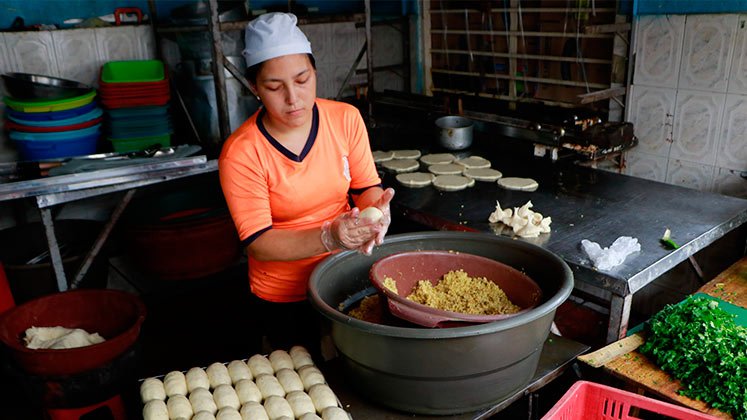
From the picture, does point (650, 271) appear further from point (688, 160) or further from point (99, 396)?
point (99, 396)

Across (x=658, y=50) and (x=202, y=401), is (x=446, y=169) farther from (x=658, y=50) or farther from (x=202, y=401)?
(x=202, y=401)

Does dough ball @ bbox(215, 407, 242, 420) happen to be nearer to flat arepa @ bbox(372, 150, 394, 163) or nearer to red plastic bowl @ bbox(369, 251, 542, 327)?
red plastic bowl @ bbox(369, 251, 542, 327)

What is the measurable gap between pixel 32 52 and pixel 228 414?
3.17m

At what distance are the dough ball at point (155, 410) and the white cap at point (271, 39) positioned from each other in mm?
988

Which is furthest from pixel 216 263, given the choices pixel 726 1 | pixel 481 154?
pixel 726 1

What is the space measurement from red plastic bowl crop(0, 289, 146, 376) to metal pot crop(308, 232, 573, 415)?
1201 mm

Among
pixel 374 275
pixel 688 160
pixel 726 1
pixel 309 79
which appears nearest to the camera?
pixel 374 275

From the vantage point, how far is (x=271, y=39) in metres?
1.65

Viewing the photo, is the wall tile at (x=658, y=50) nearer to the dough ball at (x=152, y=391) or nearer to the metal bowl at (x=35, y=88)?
the dough ball at (x=152, y=391)

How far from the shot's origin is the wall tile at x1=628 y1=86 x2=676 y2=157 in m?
3.21

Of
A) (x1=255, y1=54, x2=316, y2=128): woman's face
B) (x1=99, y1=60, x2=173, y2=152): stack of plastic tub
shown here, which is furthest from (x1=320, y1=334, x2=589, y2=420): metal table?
(x1=99, y1=60, x2=173, y2=152): stack of plastic tub

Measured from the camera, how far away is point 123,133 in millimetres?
3602

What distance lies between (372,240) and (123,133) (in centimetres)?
263

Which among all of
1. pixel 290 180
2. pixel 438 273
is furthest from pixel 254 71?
pixel 438 273
